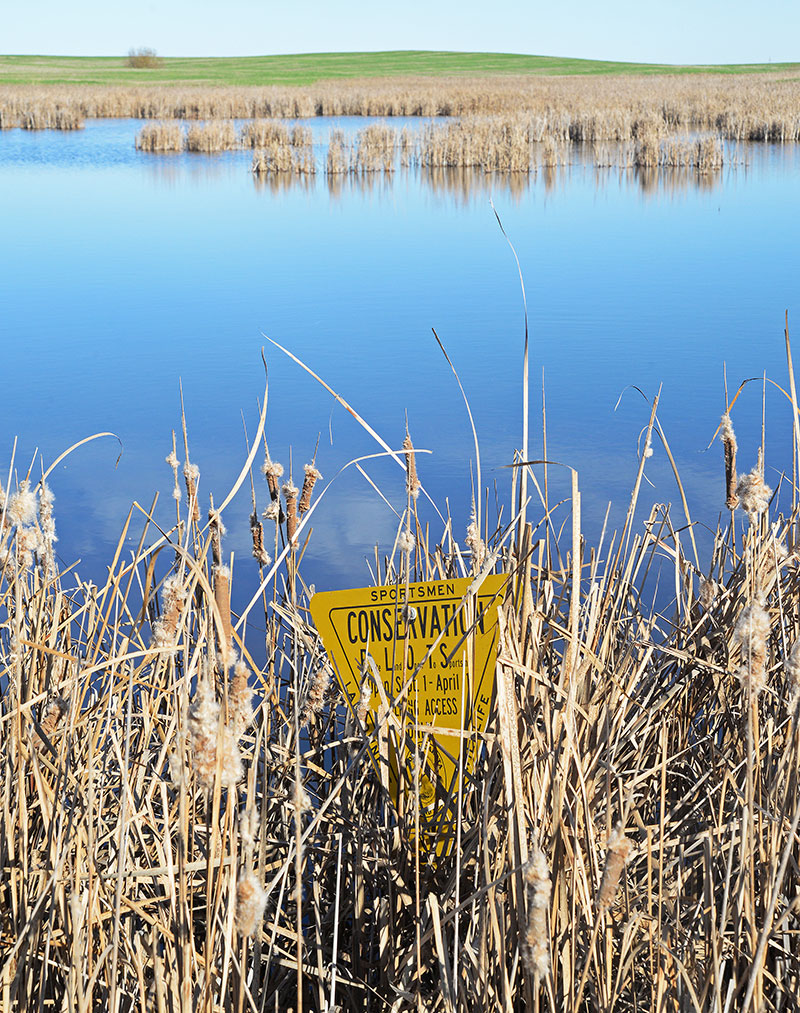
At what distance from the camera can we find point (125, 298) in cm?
594

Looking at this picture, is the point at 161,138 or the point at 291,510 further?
the point at 161,138

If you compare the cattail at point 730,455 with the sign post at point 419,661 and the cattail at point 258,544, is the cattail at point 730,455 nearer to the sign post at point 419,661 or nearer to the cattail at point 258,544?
the sign post at point 419,661

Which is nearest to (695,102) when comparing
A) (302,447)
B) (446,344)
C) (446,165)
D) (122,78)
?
(446,165)

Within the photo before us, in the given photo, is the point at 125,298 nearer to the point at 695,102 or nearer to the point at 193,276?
the point at 193,276

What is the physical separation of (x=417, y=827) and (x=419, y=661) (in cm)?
24

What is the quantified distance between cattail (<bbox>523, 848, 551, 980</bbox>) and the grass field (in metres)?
36.3

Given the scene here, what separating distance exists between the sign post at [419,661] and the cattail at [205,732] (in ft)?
1.65

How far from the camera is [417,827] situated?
985mm

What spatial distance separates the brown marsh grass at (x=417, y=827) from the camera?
77 cm

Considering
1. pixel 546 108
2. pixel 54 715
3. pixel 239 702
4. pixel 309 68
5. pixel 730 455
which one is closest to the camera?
pixel 239 702

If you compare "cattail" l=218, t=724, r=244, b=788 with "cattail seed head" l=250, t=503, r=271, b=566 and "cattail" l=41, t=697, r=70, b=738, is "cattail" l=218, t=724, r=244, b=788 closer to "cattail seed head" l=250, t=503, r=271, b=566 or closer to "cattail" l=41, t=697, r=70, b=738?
"cattail" l=41, t=697, r=70, b=738

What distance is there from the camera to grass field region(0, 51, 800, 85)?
37.9 metres

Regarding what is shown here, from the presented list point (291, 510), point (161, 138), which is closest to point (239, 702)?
point (291, 510)

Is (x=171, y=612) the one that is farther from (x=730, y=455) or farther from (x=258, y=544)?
(x=730, y=455)
